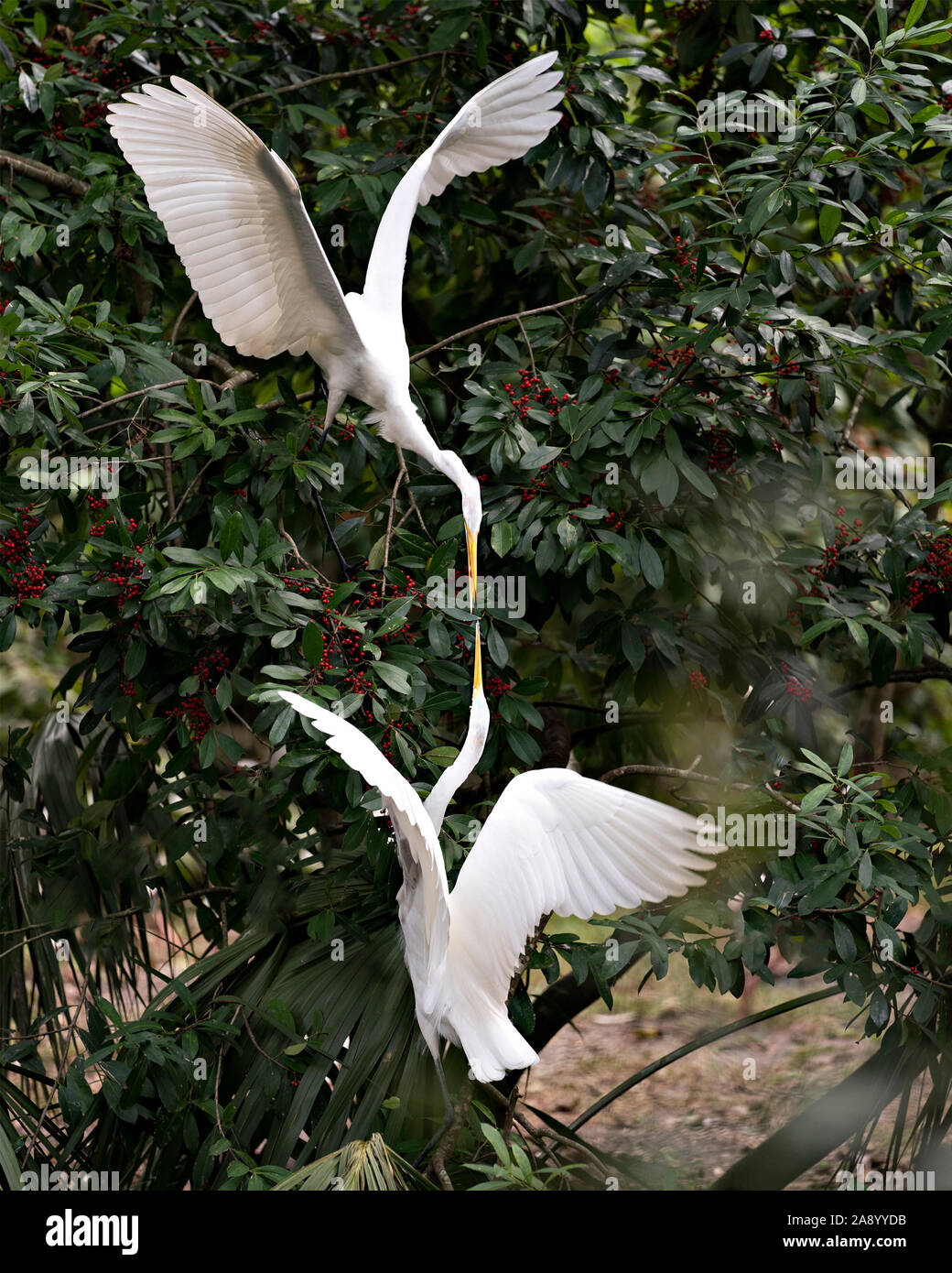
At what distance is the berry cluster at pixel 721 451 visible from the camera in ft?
7.93

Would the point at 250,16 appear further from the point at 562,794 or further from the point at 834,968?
the point at 834,968

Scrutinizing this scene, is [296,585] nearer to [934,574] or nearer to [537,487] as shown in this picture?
[537,487]

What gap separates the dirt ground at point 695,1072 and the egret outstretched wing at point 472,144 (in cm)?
278

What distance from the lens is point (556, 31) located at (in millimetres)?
2990

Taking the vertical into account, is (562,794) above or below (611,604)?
below

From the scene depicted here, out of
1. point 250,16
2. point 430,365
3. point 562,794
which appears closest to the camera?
point 562,794

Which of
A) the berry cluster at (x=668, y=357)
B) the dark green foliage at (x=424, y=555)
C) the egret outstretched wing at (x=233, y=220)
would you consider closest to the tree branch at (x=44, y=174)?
the dark green foliage at (x=424, y=555)

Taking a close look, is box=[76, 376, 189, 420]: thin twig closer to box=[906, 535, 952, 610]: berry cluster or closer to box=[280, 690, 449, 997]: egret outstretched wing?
box=[280, 690, 449, 997]: egret outstretched wing

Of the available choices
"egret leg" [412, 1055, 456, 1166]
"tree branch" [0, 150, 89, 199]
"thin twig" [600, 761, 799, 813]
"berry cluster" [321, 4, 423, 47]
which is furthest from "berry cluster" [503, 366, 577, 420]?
"berry cluster" [321, 4, 423, 47]

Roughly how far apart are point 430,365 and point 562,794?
1.81 m

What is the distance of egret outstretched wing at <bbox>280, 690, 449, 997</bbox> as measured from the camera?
1461 millimetres

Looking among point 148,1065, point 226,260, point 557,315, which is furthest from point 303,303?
point 148,1065

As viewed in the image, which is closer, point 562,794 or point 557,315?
point 562,794

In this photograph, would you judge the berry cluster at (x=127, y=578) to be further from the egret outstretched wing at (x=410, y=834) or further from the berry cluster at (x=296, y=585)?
the egret outstretched wing at (x=410, y=834)
